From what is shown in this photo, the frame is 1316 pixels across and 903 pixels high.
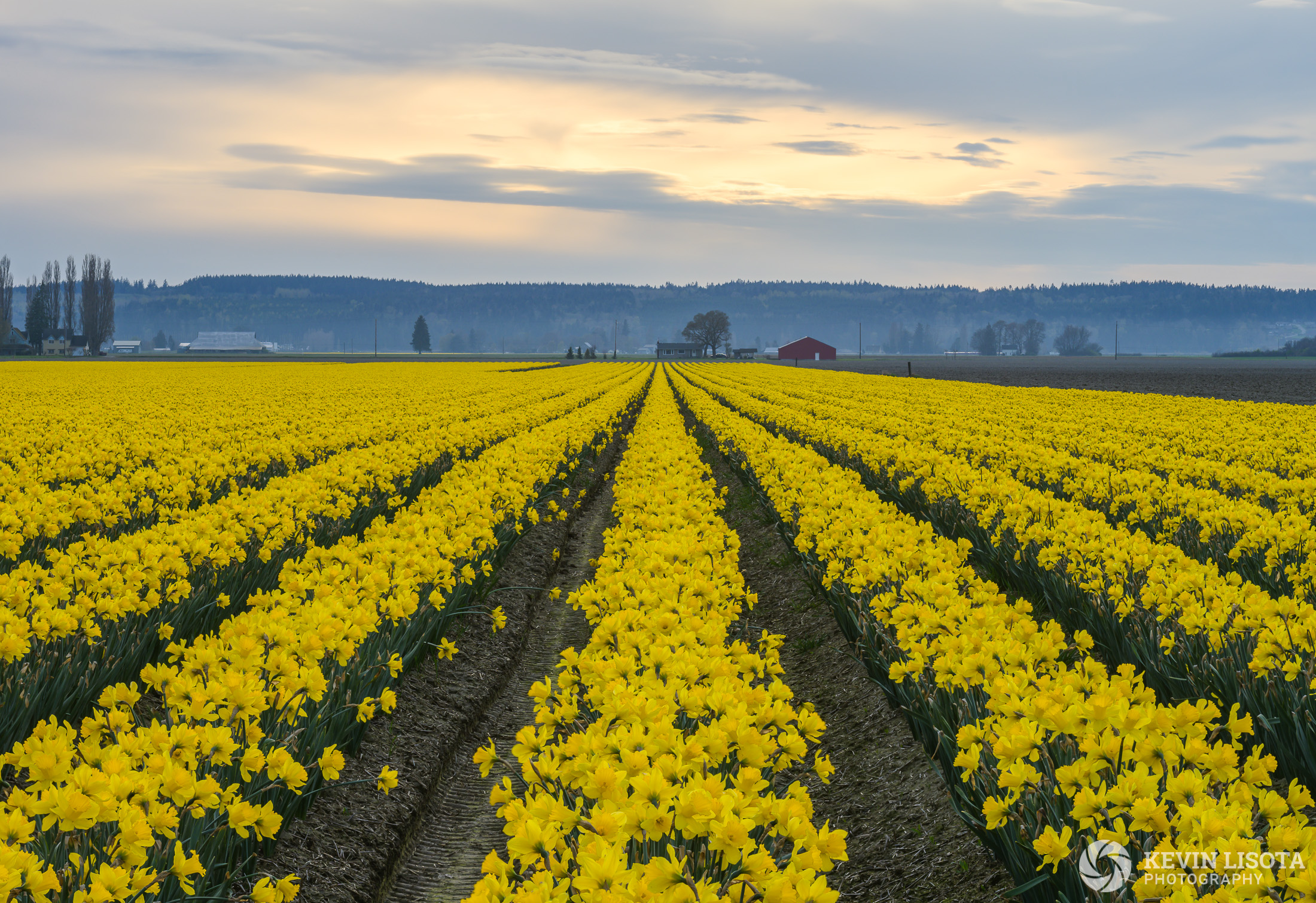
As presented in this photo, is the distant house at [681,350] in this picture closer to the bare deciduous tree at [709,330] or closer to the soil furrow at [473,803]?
the bare deciduous tree at [709,330]

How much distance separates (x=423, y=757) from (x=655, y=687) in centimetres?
294

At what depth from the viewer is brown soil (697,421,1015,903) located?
4562 mm

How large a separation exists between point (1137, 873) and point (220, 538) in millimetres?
6698

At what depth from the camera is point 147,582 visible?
6.00m

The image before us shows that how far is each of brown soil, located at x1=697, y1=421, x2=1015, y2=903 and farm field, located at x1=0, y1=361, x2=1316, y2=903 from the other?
2cm

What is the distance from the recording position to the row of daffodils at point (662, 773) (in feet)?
8.80

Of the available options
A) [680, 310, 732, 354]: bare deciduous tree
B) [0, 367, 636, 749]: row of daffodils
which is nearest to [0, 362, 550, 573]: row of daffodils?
[0, 367, 636, 749]: row of daffodils

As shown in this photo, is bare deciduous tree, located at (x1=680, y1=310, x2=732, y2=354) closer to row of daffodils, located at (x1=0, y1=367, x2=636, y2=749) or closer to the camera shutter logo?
row of daffodils, located at (x1=0, y1=367, x2=636, y2=749)

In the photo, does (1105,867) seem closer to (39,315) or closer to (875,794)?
(875,794)

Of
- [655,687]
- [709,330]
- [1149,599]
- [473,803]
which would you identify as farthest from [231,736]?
[709,330]

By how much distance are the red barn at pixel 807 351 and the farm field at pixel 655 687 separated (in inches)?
6251

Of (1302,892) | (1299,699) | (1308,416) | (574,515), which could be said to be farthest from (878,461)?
(1308,416)

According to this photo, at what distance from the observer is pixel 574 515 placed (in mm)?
14273

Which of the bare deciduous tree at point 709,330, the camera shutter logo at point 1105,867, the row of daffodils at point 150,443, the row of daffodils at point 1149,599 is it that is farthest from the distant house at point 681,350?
the camera shutter logo at point 1105,867
